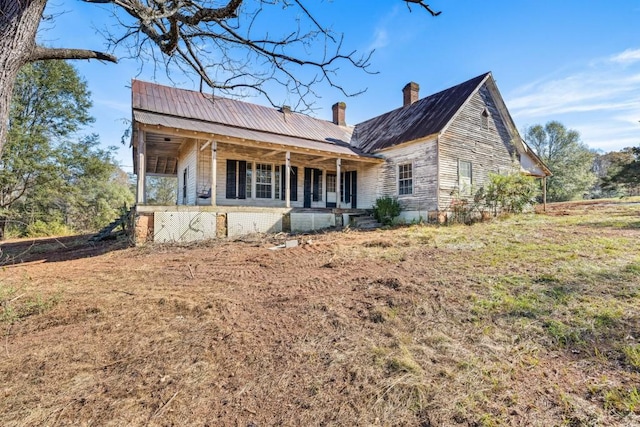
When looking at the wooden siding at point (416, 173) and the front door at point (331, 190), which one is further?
the front door at point (331, 190)

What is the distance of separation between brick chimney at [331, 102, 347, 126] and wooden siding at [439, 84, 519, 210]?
7.57 m

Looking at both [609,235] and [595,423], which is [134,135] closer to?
[595,423]

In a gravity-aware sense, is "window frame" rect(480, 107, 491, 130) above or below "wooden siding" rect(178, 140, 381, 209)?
above

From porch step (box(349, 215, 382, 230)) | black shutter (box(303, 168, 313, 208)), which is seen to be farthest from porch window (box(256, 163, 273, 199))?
porch step (box(349, 215, 382, 230))

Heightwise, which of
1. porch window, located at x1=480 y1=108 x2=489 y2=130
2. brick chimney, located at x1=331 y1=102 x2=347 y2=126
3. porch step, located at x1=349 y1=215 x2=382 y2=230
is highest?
brick chimney, located at x1=331 y1=102 x2=347 y2=126

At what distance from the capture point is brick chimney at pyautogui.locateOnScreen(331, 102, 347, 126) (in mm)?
18781

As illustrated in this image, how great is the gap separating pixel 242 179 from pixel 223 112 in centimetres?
363

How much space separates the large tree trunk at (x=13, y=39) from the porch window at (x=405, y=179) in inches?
499

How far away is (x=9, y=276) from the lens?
20.0ft

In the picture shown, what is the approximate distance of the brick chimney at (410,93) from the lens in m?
17.2

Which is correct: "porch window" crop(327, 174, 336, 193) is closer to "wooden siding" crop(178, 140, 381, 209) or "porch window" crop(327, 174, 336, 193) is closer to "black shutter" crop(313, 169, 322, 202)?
"wooden siding" crop(178, 140, 381, 209)

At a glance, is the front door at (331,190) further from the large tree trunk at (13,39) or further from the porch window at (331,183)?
the large tree trunk at (13,39)

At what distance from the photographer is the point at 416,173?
13125 mm

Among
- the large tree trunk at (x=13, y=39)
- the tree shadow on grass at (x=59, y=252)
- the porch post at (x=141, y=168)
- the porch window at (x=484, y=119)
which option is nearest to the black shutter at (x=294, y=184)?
the porch post at (x=141, y=168)
